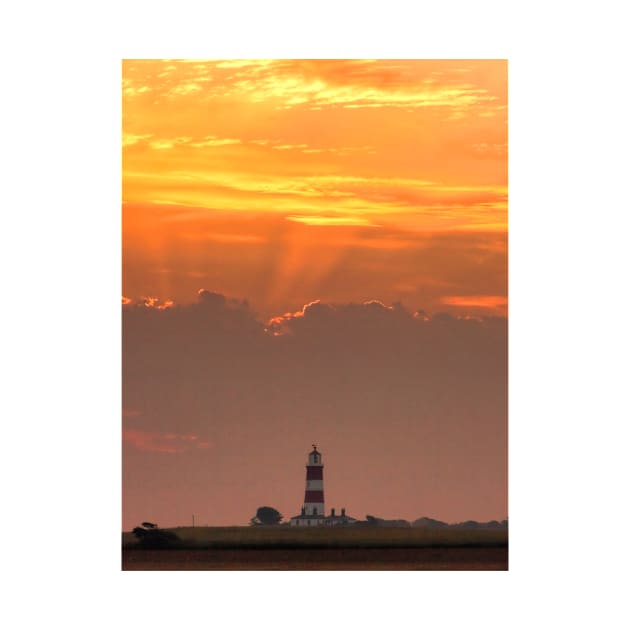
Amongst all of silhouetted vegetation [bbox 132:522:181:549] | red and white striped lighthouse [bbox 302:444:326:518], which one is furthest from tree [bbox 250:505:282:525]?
silhouetted vegetation [bbox 132:522:181:549]

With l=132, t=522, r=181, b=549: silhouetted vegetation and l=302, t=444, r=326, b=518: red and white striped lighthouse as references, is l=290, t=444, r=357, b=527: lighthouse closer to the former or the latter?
l=302, t=444, r=326, b=518: red and white striped lighthouse

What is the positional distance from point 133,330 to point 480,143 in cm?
360

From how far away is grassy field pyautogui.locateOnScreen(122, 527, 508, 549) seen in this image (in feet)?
35.0

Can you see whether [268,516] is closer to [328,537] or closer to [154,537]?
[328,537]

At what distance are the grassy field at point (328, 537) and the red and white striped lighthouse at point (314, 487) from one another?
16 centimetres

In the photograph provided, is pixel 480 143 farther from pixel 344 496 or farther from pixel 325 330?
pixel 344 496

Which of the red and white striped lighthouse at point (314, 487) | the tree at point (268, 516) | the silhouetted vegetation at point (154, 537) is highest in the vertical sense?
the red and white striped lighthouse at point (314, 487)

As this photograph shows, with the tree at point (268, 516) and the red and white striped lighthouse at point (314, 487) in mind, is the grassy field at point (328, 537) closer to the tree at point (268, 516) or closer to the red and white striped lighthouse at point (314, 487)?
the tree at point (268, 516)

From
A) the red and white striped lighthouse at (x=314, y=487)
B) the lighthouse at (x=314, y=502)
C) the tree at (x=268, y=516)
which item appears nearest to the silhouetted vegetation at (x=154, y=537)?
the tree at (x=268, y=516)

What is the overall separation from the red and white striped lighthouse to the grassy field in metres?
0.16

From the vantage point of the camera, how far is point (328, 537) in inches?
420

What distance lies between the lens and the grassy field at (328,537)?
1066 cm

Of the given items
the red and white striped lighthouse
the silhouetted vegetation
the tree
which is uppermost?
the red and white striped lighthouse

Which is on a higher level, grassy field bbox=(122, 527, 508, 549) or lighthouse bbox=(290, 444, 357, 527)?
lighthouse bbox=(290, 444, 357, 527)
